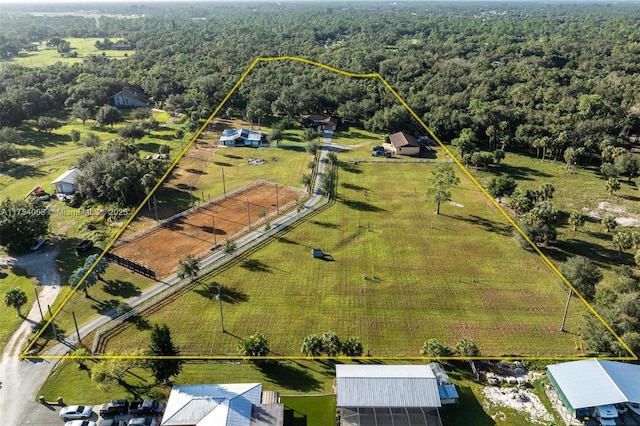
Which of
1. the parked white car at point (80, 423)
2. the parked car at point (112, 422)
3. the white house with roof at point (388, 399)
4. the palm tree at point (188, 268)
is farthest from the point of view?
the palm tree at point (188, 268)

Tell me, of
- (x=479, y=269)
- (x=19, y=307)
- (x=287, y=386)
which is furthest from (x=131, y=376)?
(x=479, y=269)

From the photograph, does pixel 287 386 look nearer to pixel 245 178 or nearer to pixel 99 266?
pixel 99 266

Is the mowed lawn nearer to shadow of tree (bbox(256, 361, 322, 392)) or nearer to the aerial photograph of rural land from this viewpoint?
the aerial photograph of rural land

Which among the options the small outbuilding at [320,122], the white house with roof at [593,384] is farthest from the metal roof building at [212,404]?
the small outbuilding at [320,122]

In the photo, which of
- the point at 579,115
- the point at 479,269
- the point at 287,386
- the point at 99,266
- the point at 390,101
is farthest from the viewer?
the point at 390,101

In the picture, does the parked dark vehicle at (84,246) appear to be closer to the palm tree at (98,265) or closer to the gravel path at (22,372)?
the gravel path at (22,372)

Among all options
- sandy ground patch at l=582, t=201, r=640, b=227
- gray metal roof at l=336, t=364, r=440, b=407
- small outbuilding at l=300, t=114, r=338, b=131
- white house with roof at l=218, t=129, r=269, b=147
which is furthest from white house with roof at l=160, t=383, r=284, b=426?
small outbuilding at l=300, t=114, r=338, b=131

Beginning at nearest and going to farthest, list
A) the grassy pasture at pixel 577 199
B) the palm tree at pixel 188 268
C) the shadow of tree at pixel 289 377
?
the shadow of tree at pixel 289 377, the palm tree at pixel 188 268, the grassy pasture at pixel 577 199
